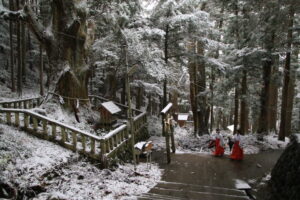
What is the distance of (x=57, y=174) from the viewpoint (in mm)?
7223

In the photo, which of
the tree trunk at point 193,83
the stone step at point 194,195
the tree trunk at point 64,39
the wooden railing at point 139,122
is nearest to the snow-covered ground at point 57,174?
the stone step at point 194,195

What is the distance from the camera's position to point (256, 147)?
535 inches

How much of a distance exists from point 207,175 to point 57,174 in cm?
540

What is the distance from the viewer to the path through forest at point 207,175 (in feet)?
23.1

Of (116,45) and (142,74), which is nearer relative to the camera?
(116,45)

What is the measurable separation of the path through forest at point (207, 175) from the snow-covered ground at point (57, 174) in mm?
680

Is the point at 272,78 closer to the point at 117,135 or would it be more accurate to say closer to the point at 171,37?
the point at 171,37

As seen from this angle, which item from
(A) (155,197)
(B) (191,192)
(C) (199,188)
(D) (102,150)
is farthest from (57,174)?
(C) (199,188)

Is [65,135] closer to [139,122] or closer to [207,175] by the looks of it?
[207,175]

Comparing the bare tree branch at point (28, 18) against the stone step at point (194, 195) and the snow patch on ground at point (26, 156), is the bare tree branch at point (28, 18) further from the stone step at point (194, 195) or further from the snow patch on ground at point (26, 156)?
the stone step at point (194, 195)

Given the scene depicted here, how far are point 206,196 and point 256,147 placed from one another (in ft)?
26.7

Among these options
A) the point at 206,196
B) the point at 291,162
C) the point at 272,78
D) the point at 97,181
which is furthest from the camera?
the point at 272,78

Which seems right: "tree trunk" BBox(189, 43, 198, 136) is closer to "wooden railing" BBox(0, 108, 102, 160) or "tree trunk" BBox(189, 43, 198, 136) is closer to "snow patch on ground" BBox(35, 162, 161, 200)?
"snow patch on ground" BBox(35, 162, 161, 200)

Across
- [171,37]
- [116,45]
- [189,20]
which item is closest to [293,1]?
[189,20]
